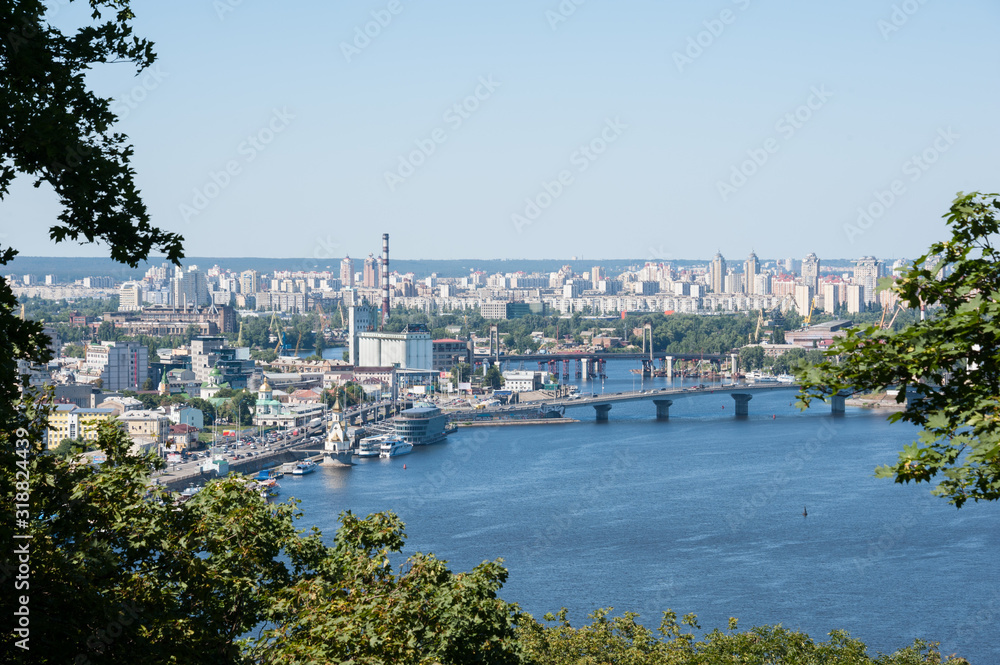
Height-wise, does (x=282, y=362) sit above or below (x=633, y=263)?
below

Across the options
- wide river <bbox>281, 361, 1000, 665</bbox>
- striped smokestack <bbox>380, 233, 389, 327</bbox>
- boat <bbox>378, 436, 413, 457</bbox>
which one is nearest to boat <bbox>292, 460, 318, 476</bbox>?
wide river <bbox>281, 361, 1000, 665</bbox>

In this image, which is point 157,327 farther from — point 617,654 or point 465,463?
point 617,654

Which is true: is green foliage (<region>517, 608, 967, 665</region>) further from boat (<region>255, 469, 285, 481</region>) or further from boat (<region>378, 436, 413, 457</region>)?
boat (<region>378, 436, 413, 457</region>)

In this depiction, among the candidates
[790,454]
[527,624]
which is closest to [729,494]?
[790,454]

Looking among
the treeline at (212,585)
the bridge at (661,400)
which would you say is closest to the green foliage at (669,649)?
the treeline at (212,585)

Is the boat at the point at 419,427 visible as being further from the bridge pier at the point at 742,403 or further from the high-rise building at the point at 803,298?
the high-rise building at the point at 803,298

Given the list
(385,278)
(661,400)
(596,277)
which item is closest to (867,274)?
(596,277)
